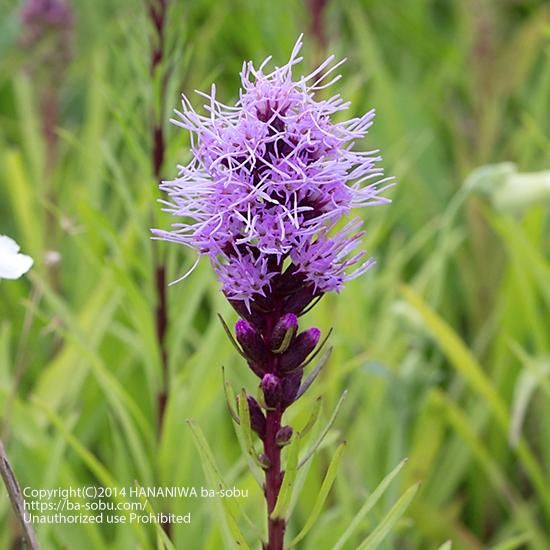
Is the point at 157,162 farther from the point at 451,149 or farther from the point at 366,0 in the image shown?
the point at 366,0

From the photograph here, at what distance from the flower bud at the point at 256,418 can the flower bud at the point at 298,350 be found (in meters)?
0.03

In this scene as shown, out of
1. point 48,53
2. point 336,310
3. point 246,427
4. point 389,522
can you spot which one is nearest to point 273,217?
point 246,427

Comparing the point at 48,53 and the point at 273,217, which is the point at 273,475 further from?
the point at 48,53

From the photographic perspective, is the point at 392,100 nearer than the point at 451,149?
Yes

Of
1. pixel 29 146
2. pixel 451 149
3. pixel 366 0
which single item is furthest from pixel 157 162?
pixel 366 0

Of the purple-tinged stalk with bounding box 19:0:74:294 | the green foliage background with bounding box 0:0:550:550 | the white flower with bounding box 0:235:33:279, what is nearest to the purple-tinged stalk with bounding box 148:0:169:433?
the green foliage background with bounding box 0:0:550:550

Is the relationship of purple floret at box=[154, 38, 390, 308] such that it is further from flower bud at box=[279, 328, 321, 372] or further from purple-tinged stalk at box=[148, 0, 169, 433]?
purple-tinged stalk at box=[148, 0, 169, 433]

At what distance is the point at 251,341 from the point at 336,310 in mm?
935

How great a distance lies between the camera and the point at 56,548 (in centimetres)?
105

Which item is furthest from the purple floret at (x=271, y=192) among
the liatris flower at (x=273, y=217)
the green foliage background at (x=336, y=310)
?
the green foliage background at (x=336, y=310)

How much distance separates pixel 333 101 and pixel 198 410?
50 cm

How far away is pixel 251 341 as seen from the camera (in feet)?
1.73

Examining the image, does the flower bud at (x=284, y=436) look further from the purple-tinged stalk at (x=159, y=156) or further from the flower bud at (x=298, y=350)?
the purple-tinged stalk at (x=159, y=156)

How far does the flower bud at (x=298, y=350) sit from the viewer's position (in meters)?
0.53
